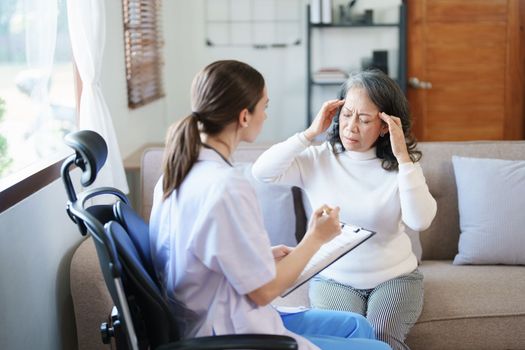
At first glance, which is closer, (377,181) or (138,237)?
(138,237)

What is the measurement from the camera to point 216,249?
1.34 meters

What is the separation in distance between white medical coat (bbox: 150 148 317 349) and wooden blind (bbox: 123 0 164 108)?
6.71 feet

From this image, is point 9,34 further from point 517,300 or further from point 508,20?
point 508,20

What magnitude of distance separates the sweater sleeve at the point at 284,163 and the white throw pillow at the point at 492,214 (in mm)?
722

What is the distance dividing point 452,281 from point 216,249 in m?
1.29

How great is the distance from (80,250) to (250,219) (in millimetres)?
1119

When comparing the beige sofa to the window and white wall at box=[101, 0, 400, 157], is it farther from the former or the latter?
white wall at box=[101, 0, 400, 157]

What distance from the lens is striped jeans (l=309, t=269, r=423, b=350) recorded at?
2.02m

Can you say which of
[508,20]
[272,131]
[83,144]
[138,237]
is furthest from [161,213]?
[508,20]

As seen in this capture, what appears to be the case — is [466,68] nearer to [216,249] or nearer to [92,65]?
[92,65]

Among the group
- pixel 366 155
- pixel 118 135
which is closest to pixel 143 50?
pixel 118 135

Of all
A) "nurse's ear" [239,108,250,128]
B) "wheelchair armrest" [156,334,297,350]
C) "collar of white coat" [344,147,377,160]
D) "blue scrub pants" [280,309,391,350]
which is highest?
"nurse's ear" [239,108,250,128]

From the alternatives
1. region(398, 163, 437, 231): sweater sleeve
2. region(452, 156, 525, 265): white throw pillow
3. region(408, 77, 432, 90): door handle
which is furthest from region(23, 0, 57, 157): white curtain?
region(408, 77, 432, 90): door handle

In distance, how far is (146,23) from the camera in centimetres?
379
